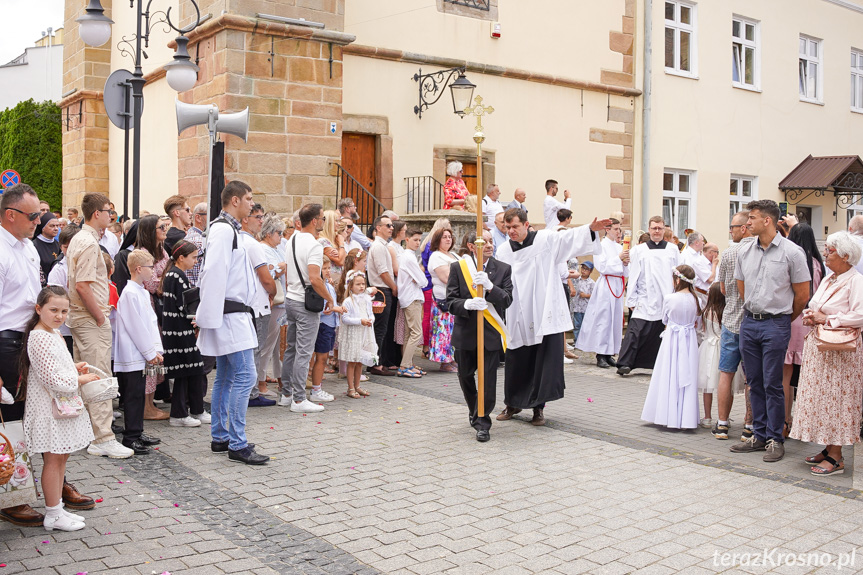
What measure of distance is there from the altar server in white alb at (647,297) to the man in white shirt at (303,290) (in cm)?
455

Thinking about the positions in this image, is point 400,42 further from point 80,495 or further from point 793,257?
point 80,495

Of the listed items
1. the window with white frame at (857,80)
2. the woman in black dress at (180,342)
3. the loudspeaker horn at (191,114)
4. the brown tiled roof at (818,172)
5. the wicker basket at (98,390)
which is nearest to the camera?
the wicker basket at (98,390)

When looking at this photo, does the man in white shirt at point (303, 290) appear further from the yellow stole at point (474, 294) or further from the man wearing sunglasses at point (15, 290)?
the man wearing sunglasses at point (15, 290)

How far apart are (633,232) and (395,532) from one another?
15.3 m

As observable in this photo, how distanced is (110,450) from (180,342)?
4.08 ft

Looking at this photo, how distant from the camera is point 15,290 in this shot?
490 centimetres

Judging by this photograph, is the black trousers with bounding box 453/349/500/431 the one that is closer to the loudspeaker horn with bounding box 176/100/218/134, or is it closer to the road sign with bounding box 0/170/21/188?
the loudspeaker horn with bounding box 176/100/218/134

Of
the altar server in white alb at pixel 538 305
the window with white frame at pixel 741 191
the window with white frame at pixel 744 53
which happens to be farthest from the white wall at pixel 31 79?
the altar server in white alb at pixel 538 305

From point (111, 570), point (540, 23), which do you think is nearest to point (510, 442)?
point (111, 570)

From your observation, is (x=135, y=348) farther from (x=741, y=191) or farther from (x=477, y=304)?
(x=741, y=191)

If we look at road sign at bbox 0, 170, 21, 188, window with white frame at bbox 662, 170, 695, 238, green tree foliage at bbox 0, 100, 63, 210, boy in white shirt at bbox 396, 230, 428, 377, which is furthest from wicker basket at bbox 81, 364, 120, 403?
green tree foliage at bbox 0, 100, 63, 210

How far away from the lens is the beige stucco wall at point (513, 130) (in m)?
15.0

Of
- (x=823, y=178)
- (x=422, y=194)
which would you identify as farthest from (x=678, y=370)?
(x=823, y=178)

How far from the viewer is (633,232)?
62.8 ft
